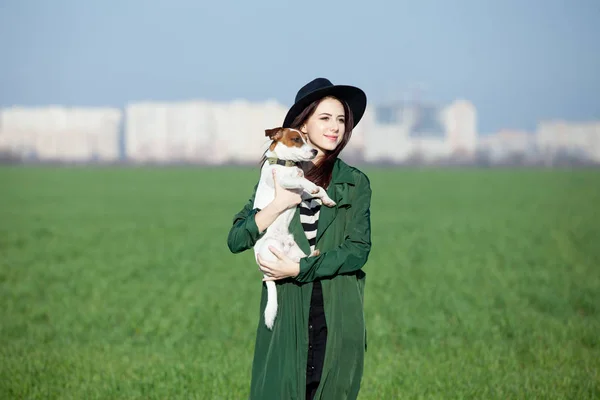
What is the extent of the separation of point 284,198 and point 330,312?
25.0 inches

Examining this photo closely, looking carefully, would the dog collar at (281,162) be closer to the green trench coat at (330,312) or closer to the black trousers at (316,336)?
the green trench coat at (330,312)

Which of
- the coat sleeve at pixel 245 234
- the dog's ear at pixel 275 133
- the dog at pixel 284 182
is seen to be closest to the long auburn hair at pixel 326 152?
the dog at pixel 284 182

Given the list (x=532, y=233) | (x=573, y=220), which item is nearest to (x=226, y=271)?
(x=532, y=233)

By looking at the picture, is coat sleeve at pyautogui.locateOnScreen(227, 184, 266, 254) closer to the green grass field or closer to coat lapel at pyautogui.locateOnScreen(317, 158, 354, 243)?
coat lapel at pyautogui.locateOnScreen(317, 158, 354, 243)

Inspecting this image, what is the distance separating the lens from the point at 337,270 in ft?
14.6

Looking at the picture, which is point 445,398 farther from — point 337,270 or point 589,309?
point 589,309

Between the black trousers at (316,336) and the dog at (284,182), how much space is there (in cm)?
26

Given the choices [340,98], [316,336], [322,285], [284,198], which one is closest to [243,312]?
[316,336]

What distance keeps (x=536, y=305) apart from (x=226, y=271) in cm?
632

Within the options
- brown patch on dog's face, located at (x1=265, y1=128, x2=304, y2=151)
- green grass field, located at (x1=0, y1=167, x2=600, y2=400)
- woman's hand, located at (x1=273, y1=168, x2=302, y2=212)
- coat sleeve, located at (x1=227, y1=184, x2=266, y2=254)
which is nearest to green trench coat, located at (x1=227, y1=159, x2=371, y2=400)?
coat sleeve, located at (x1=227, y1=184, x2=266, y2=254)

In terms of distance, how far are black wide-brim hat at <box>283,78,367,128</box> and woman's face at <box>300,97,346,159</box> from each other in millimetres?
49

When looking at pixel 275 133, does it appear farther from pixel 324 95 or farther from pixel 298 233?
pixel 298 233

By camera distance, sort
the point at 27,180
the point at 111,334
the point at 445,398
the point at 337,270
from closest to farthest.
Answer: the point at 337,270 → the point at 445,398 → the point at 111,334 → the point at 27,180

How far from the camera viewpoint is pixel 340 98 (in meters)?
4.65
